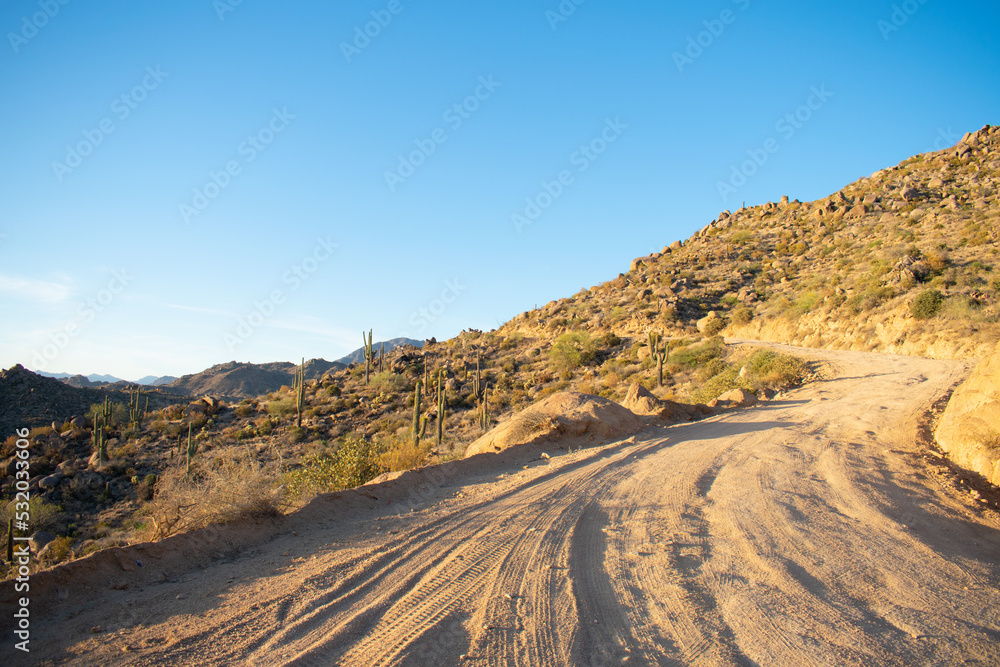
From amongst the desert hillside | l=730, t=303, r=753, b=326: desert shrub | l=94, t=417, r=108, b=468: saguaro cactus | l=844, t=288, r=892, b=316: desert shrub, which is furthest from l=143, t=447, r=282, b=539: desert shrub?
l=730, t=303, r=753, b=326: desert shrub

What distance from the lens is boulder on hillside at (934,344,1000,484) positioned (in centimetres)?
795

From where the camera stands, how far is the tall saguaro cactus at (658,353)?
24788 millimetres

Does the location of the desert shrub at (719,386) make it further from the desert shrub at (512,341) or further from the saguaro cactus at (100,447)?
the saguaro cactus at (100,447)

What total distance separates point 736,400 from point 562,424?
24.5 feet

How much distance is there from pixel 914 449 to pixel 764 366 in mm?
12150

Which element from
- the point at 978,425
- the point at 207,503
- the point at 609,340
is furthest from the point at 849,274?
the point at 207,503

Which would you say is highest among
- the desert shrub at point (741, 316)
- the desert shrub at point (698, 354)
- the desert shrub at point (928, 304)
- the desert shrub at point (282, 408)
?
the desert shrub at point (741, 316)

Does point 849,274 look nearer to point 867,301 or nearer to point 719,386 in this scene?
point 867,301

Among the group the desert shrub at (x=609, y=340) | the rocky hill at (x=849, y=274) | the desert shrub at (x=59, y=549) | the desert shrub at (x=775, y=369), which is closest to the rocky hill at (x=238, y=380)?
the rocky hill at (x=849, y=274)

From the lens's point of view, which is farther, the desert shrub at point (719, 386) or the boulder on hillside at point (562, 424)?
the desert shrub at point (719, 386)

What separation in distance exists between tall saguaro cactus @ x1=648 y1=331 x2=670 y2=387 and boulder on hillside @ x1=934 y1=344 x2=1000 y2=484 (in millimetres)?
15023

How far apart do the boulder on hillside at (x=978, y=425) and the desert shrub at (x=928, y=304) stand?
54.2 feet

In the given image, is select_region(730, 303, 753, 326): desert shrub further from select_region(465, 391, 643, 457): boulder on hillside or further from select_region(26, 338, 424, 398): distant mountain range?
select_region(26, 338, 424, 398): distant mountain range

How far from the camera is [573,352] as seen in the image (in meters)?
34.2
